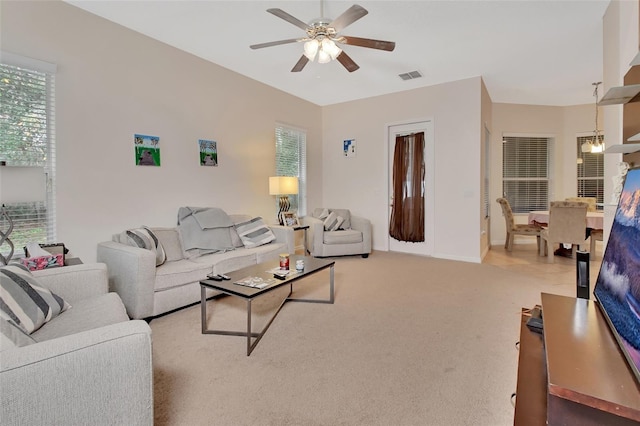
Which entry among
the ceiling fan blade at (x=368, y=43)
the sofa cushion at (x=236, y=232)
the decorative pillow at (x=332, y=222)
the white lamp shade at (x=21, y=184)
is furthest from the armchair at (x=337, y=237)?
the white lamp shade at (x=21, y=184)

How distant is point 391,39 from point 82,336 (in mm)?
3742

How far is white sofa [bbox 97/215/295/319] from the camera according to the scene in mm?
2556

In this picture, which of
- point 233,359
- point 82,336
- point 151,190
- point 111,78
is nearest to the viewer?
point 82,336

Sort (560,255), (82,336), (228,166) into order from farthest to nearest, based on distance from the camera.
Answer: (560,255)
(228,166)
(82,336)

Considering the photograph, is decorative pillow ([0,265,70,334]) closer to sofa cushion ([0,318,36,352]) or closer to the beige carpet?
sofa cushion ([0,318,36,352])

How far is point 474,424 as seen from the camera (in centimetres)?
151

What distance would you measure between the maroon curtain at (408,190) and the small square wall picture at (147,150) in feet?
12.4

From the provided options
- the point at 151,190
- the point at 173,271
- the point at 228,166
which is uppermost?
the point at 228,166

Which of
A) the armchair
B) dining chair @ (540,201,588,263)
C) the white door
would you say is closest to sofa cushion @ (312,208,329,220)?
the armchair

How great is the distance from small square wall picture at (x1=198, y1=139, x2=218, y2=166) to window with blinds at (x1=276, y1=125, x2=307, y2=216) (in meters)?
1.24

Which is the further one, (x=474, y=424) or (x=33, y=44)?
(x=33, y=44)

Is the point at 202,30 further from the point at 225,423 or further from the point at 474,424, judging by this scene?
the point at 474,424

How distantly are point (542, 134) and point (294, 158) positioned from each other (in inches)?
201

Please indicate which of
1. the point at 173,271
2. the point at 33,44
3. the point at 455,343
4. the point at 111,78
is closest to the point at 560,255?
the point at 455,343
